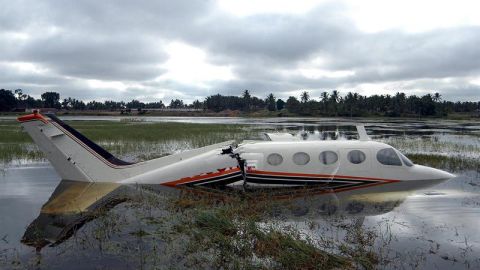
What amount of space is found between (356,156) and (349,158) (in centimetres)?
31

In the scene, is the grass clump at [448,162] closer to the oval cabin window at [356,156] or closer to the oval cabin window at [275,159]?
the oval cabin window at [356,156]

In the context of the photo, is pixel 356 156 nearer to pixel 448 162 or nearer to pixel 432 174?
pixel 432 174

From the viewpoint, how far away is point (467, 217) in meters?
12.0

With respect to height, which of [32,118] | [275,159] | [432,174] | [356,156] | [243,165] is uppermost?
[32,118]

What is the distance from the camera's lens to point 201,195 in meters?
14.2

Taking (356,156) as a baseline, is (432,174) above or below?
below

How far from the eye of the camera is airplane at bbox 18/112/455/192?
14.9m

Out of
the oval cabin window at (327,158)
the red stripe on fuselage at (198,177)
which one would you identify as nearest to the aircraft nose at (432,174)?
the oval cabin window at (327,158)

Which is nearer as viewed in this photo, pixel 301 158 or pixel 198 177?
pixel 198 177

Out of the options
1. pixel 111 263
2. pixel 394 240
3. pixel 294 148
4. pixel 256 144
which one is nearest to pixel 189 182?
pixel 256 144

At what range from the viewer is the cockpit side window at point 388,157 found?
51.7 ft

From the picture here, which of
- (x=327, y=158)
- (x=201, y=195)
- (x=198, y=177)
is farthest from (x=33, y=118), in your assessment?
(x=327, y=158)

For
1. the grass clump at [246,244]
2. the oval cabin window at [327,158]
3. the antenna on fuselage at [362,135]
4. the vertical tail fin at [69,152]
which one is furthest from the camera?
the antenna on fuselage at [362,135]

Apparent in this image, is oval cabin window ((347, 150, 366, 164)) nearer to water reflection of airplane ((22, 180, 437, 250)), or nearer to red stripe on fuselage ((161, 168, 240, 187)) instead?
water reflection of airplane ((22, 180, 437, 250))
